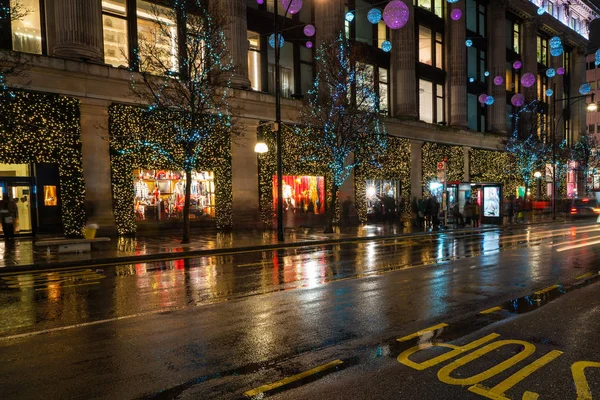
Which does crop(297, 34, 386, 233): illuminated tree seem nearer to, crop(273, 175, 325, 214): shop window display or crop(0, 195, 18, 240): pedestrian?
crop(273, 175, 325, 214): shop window display

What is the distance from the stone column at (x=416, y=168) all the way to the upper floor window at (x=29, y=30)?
23727 millimetres

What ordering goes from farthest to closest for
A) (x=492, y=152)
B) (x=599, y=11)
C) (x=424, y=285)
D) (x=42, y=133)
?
(x=599, y=11) < (x=492, y=152) < (x=42, y=133) < (x=424, y=285)

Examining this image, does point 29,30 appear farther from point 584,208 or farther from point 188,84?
point 584,208

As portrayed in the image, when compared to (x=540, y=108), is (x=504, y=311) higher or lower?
lower

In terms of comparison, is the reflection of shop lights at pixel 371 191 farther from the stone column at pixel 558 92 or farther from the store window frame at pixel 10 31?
the stone column at pixel 558 92

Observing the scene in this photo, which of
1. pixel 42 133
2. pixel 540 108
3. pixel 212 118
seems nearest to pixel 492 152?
pixel 540 108

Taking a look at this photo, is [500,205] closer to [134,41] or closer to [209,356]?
[134,41]

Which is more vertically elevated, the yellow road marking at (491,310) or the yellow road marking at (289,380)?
the yellow road marking at (289,380)

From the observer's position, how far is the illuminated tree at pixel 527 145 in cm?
3869

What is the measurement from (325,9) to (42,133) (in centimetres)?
1735

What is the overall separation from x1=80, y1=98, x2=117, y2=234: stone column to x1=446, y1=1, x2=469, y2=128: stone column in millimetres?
27110

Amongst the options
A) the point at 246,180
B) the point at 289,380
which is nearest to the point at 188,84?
the point at 246,180

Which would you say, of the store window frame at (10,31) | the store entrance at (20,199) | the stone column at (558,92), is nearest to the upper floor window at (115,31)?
the store window frame at (10,31)

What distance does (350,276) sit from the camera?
9.95 metres
